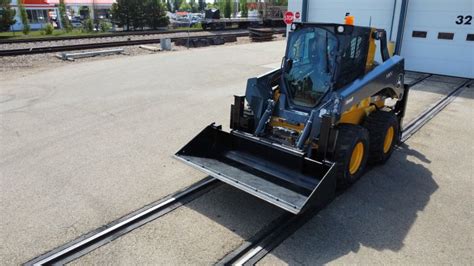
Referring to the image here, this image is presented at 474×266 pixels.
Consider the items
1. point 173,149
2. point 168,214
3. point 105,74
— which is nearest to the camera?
point 168,214

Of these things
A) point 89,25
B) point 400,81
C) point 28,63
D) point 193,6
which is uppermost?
point 193,6

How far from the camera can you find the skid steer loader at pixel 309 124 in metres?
5.05

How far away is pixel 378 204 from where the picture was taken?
5.34 metres

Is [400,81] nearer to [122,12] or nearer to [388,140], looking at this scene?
[388,140]

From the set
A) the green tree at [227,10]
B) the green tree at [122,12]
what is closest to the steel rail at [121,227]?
the green tree at [122,12]

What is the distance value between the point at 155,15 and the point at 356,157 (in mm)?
37745

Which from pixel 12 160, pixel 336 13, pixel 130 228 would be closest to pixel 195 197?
pixel 130 228

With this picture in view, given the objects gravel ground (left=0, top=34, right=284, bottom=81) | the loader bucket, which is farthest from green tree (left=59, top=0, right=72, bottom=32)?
the loader bucket

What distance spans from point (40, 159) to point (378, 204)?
18.8 feet

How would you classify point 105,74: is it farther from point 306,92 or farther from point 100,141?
point 306,92

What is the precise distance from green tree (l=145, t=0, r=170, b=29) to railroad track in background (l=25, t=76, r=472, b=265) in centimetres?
3686

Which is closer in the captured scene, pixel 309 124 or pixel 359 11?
pixel 309 124

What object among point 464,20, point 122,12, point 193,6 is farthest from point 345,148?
point 193,6

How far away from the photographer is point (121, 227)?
15.4 ft
